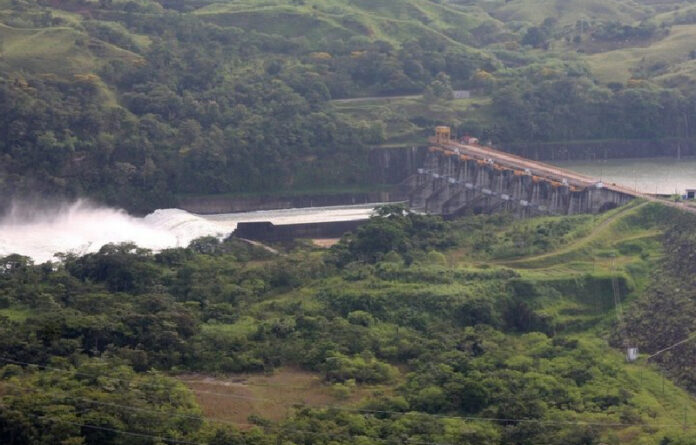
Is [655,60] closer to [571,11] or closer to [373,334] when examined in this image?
[571,11]

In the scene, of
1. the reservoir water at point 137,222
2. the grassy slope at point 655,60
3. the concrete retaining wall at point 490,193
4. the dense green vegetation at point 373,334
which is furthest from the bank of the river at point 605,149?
the dense green vegetation at point 373,334

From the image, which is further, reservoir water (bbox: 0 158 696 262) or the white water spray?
reservoir water (bbox: 0 158 696 262)

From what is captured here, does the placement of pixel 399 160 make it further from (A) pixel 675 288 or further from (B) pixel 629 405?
(B) pixel 629 405

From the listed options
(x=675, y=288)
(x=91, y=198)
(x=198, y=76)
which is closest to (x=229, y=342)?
(x=675, y=288)

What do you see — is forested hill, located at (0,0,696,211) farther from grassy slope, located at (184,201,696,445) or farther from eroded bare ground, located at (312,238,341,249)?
grassy slope, located at (184,201,696,445)

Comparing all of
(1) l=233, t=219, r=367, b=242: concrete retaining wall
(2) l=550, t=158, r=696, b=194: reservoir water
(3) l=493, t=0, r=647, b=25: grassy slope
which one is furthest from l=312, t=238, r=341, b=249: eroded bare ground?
(3) l=493, t=0, r=647, b=25: grassy slope

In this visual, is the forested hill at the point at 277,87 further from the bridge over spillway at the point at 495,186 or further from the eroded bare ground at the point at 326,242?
the eroded bare ground at the point at 326,242

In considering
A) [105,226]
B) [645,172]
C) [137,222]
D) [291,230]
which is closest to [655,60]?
[645,172]
